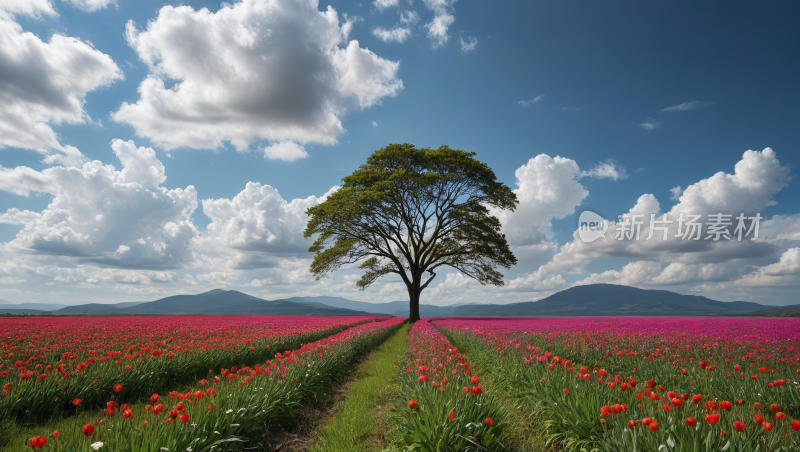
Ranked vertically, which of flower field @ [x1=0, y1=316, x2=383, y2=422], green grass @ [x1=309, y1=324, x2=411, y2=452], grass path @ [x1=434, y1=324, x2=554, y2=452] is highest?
flower field @ [x1=0, y1=316, x2=383, y2=422]

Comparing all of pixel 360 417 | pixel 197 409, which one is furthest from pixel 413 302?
pixel 197 409

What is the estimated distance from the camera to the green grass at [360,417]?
17.0 ft

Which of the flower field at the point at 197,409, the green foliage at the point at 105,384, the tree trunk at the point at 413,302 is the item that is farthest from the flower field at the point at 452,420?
the tree trunk at the point at 413,302

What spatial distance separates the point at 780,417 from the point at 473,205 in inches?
1110

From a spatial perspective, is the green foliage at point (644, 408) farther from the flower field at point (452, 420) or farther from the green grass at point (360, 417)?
the green grass at point (360, 417)

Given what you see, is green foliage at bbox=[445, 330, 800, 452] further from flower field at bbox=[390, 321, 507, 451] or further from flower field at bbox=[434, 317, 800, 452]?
flower field at bbox=[390, 321, 507, 451]

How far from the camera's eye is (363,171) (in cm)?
3078

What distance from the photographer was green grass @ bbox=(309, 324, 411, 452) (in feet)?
17.0

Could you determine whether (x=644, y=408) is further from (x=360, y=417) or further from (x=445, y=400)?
(x=360, y=417)

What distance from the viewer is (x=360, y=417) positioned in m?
6.32

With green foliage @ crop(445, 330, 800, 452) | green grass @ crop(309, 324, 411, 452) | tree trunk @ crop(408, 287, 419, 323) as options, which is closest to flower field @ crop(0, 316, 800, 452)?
green foliage @ crop(445, 330, 800, 452)

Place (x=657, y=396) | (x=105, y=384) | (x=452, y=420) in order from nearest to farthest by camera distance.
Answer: (x=657, y=396)
(x=452, y=420)
(x=105, y=384)

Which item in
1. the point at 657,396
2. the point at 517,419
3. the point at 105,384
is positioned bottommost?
the point at 517,419

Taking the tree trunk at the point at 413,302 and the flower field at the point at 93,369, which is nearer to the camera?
the flower field at the point at 93,369
